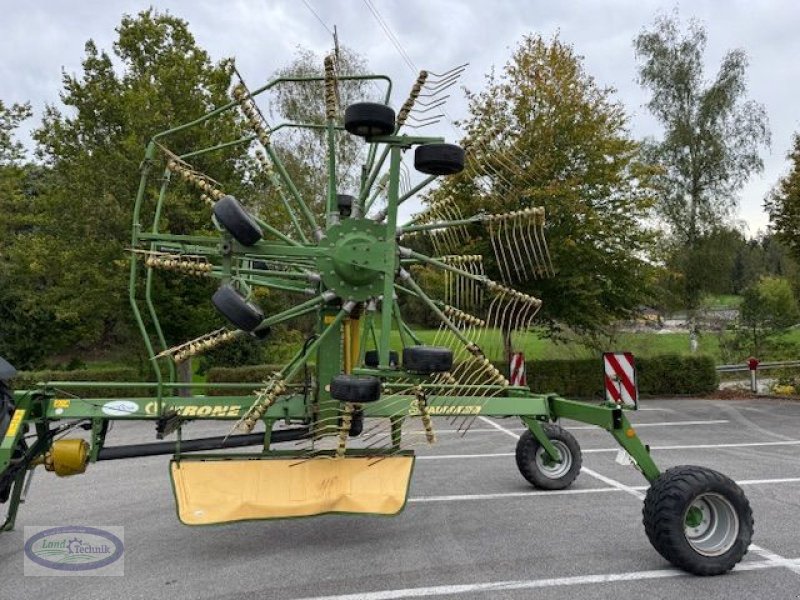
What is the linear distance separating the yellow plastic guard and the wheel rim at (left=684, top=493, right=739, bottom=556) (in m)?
2.06

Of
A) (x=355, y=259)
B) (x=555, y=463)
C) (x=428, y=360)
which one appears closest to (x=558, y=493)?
(x=555, y=463)

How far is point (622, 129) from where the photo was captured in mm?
16547

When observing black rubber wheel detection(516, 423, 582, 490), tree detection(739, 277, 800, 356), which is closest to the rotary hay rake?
black rubber wheel detection(516, 423, 582, 490)

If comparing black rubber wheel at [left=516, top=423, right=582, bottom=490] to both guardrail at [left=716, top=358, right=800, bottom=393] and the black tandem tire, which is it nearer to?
the black tandem tire

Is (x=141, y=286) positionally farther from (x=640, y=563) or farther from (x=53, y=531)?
(x=640, y=563)

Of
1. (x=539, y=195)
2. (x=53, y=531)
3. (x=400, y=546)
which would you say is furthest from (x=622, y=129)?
(x=53, y=531)

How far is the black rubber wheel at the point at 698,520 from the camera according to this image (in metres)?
4.38

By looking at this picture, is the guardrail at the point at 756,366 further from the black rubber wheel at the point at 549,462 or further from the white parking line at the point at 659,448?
the black rubber wheel at the point at 549,462

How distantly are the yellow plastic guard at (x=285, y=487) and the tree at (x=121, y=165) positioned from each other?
914cm

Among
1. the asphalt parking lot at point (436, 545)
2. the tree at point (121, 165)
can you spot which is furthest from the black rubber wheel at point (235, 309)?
the tree at point (121, 165)

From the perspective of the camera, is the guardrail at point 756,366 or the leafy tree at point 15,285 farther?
the leafy tree at point 15,285

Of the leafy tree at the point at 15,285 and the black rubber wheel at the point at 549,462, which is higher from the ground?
the leafy tree at the point at 15,285

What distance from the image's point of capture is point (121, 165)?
46.5 ft

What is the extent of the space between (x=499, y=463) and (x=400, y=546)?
3469mm
